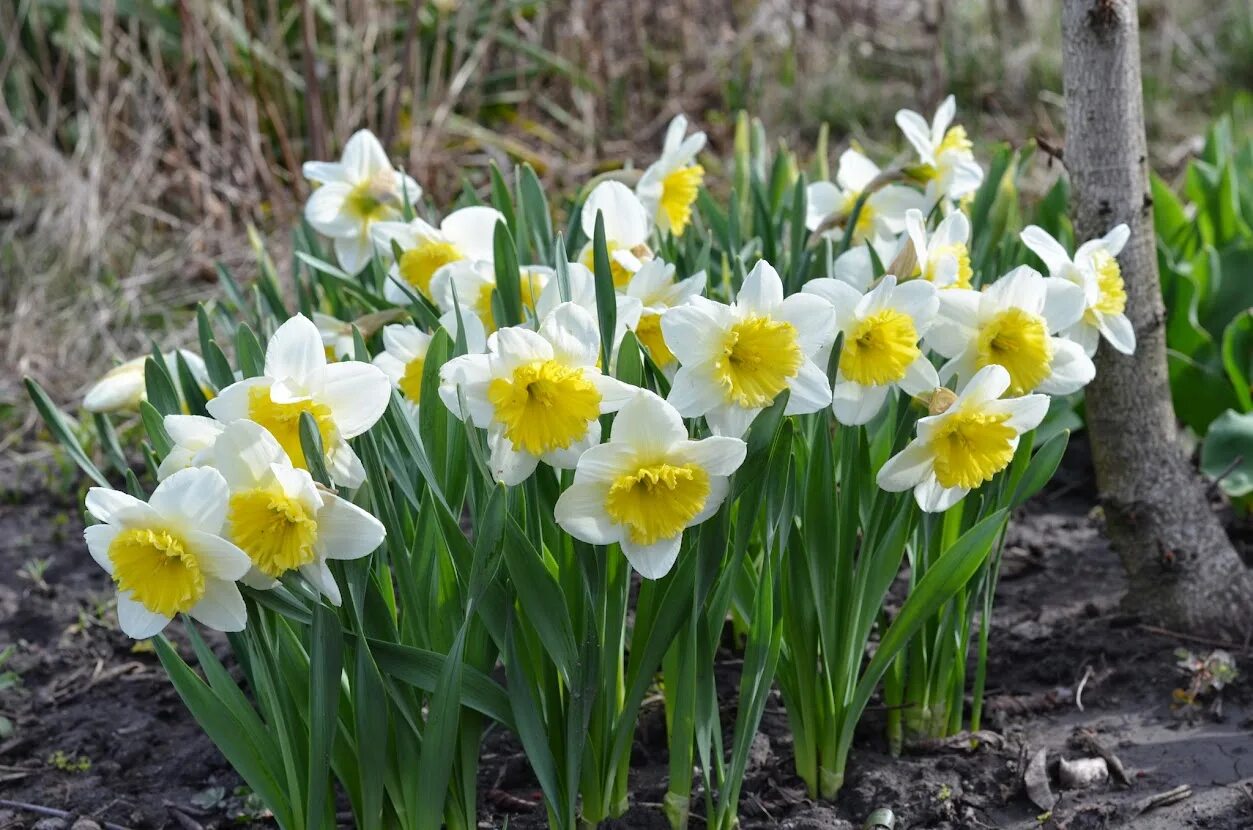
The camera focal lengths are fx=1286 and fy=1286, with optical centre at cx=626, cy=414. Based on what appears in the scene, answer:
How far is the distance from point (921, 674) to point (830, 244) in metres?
0.61

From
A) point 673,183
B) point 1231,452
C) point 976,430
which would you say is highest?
point 673,183

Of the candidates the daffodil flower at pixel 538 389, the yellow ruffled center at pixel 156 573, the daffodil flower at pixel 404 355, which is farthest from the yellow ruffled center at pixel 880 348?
the yellow ruffled center at pixel 156 573

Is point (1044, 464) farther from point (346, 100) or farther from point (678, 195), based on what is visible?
point (346, 100)

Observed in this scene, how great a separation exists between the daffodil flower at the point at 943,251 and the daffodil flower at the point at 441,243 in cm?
60

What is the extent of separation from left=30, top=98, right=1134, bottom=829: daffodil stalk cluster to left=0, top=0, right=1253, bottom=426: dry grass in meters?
2.38

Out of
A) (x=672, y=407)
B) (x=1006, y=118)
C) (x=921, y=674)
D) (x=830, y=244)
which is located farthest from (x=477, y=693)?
Answer: (x=1006, y=118)

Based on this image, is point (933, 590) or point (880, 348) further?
point (933, 590)

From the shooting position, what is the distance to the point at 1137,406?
2051 mm

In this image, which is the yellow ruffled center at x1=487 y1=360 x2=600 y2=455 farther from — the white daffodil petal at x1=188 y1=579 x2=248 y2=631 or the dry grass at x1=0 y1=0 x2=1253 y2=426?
the dry grass at x1=0 y1=0 x2=1253 y2=426

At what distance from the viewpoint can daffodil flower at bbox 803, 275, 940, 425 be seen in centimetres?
144

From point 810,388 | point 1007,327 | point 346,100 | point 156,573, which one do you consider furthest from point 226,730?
point 346,100

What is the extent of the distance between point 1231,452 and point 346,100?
3.22 m

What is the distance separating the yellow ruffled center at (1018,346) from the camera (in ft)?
4.98

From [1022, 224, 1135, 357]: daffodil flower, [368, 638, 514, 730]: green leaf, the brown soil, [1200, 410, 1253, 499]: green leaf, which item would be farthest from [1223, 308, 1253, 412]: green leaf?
[368, 638, 514, 730]: green leaf
